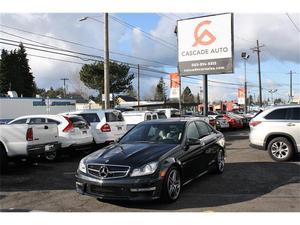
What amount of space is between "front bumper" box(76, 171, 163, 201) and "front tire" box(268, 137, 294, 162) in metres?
6.48

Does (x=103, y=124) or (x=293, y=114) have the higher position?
(x=293, y=114)

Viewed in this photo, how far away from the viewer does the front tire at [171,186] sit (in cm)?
725

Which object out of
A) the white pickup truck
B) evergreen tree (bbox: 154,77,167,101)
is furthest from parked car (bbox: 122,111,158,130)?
evergreen tree (bbox: 154,77,167,101)

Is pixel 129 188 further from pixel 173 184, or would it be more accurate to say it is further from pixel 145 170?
pixel 173 184

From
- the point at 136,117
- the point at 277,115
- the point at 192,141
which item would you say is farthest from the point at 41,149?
the point at 136,117

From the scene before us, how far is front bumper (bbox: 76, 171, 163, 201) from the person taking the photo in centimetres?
697

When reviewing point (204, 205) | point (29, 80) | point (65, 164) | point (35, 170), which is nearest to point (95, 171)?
point (204, 205)

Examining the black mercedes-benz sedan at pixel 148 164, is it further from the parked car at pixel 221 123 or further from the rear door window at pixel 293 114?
the parked car at pixel 221 123

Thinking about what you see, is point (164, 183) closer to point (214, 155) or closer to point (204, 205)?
point (204, 205)

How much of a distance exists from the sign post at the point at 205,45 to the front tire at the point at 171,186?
1843 centimetres

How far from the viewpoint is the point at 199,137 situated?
948 centimetres

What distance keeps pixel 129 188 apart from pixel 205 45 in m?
20.0

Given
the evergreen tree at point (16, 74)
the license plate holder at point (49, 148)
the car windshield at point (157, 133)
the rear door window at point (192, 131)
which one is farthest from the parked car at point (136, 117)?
the evergreen tree at point (16, 74)

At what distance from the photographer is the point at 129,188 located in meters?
6.96
